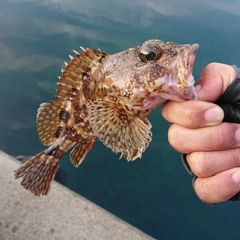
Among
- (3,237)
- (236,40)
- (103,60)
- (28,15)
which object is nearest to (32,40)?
(28,15)

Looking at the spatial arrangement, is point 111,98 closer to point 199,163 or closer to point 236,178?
point 199,163

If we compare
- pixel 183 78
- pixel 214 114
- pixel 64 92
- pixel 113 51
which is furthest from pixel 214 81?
pixel 113 51

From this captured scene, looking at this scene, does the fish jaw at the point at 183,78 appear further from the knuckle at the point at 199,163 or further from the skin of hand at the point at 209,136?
the knuckle at the point at 199,163

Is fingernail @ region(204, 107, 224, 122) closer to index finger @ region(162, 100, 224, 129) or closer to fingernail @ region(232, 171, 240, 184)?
index finger @ region(162, 100, 224, 129)

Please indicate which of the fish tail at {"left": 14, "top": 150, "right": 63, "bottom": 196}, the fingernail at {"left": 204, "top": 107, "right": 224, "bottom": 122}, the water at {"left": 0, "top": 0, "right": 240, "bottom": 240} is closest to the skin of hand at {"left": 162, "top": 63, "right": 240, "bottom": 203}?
the fingernail at {"left": 204, "top": 107, "right": 224, "bottom": 122}

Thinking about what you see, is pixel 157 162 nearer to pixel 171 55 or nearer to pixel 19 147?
pixel 19 147
